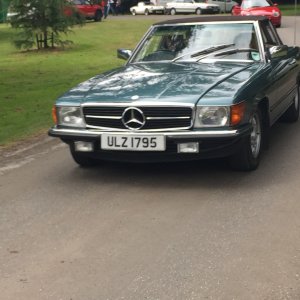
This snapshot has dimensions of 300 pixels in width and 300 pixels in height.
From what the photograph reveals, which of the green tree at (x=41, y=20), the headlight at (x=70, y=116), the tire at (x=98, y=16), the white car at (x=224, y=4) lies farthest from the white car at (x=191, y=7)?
the headlight at (x=70, y=116)

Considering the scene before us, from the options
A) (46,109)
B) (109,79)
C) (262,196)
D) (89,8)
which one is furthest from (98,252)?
(89,8)

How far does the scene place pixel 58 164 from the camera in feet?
22.2

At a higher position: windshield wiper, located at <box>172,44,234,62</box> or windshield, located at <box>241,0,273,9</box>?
windshield wiper, located at <box>172,44,234,62</box>

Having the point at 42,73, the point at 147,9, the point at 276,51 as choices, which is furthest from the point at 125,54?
the point at 147,9

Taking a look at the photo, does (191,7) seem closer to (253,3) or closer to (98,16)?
(98,16)

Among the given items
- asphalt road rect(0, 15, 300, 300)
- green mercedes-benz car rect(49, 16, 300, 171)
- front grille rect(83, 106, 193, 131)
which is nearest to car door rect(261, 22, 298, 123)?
green mercedes-benz car rect(49, 16, 300, 171)

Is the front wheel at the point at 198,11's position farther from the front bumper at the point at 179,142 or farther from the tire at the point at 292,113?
the front bumper at the point at 179,142

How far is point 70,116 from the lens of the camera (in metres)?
5.89

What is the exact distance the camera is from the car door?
263 inches

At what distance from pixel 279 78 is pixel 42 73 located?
948 centimetres

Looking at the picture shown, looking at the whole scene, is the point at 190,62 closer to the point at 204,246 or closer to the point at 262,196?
the point at 262,196

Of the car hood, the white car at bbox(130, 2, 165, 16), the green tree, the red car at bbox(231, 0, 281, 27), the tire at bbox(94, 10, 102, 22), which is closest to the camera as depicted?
the car hood

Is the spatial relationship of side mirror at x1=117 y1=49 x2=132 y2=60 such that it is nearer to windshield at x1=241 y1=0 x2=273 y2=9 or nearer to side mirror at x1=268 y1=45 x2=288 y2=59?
side mirror at x1=268 y1=45 x2=288 y2=59

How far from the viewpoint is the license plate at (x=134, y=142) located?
5.41m
